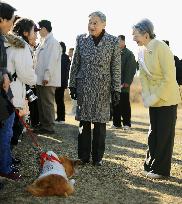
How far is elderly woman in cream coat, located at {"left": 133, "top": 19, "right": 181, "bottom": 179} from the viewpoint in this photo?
605cm

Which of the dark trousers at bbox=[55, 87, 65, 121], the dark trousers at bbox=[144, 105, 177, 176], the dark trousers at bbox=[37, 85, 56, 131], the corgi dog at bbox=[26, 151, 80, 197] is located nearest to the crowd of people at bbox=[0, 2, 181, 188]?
the dark trousers at bbox=[144, 105, 177, 176]

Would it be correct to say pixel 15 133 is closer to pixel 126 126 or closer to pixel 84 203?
pixel 84 203

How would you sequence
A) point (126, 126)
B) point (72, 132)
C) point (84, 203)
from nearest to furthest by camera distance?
point (84, 203), point (72, 132), point (126, 126)

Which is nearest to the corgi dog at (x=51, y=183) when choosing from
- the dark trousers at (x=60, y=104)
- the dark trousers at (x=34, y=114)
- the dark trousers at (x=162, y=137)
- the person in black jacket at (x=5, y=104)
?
the person in black jacket at (x=5, y=104)

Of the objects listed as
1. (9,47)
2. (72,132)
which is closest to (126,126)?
(72,132)

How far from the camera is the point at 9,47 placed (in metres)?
5.79

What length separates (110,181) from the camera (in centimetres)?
604

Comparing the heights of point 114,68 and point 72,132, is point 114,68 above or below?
above

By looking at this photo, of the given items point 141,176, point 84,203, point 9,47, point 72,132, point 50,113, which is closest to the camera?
point 84,203

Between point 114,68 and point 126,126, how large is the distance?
5174mm

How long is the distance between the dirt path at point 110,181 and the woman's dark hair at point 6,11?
1846 mm

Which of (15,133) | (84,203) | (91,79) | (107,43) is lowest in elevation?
(84,203)

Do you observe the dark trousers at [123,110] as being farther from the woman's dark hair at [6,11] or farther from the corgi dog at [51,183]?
the woman's dark hair at [6,11]

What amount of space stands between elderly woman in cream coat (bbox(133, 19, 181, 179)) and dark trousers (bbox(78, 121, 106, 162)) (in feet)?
2.43
